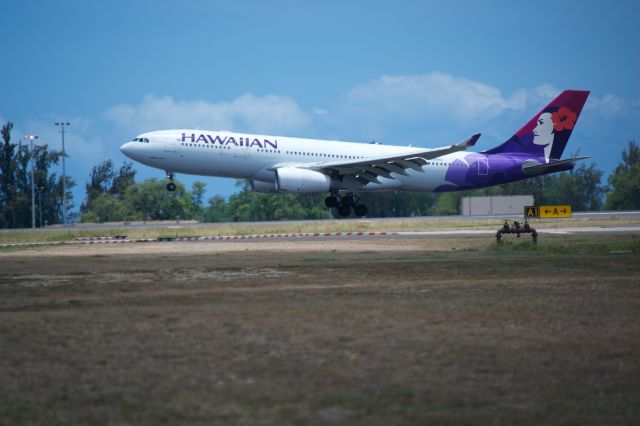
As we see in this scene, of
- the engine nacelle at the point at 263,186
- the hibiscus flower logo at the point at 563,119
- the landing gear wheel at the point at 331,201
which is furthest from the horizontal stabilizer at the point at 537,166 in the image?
the engine nacelle at the point at 263,186

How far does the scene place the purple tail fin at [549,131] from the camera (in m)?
47.8

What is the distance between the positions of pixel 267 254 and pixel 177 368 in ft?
54.3

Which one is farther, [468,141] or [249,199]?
[249,199]

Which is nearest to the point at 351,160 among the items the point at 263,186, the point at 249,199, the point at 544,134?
the point at 263,186

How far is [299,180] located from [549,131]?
50.1 ft

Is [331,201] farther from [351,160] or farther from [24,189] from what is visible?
[24,189]

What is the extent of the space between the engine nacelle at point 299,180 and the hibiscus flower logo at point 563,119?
14.5m

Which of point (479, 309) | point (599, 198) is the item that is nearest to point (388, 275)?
point (479, 309)

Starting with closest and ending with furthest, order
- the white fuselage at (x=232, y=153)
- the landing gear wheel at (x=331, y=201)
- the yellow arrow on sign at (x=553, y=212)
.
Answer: the yellow arrow on sign at (x=553, y=212) → the white fuselage at (x=232, y=153) → the landing gear wheel at (x=331, y=201)

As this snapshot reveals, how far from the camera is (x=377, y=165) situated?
41.8 m

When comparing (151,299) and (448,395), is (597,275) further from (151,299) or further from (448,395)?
(448,395)

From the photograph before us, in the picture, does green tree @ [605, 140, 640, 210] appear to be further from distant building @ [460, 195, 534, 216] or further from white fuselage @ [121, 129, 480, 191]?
white fuselage @ [121, 129, 480, 191]

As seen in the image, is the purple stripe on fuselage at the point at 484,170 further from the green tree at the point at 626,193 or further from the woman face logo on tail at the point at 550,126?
the green tree at the point at 626,193

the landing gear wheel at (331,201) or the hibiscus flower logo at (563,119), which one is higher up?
the hibiscus flower logo at (563,119)
